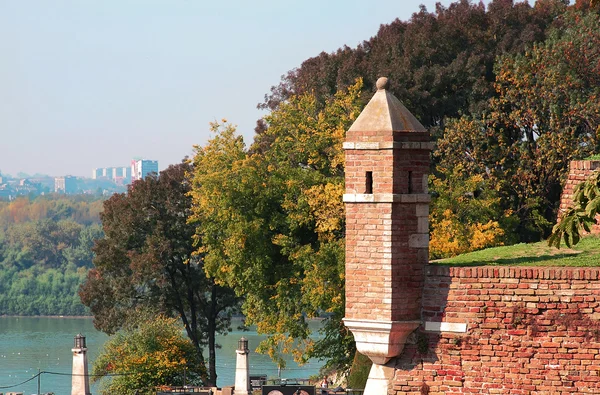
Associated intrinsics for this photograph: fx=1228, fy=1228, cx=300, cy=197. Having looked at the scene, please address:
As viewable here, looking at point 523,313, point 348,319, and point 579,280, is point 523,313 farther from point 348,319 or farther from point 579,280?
point 348,319

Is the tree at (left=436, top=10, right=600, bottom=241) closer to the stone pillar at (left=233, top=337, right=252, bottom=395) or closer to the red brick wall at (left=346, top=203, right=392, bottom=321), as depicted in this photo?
the stone pillar at (left=233, top=337, right=252, bottom=395)

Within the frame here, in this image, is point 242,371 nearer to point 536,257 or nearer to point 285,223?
point 285,223

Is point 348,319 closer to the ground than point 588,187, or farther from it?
closer to the ground

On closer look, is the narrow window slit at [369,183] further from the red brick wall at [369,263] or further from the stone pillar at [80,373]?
the stone pillar at [80,373]

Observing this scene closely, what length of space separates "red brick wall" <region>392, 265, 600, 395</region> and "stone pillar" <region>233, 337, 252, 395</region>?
57.7ft

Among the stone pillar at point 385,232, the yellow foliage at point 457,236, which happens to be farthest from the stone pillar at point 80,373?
the stone pillar at point 385,232

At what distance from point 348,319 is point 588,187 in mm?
2829

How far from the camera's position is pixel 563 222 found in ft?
35.8

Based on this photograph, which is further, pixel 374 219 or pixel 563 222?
pixel 374 219

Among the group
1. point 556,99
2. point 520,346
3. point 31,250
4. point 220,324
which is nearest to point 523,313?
point 520,346

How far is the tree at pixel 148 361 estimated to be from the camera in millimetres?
32531

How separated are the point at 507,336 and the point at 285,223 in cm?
1953

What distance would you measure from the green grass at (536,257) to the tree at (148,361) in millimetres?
19410

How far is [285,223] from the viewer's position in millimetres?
31219
